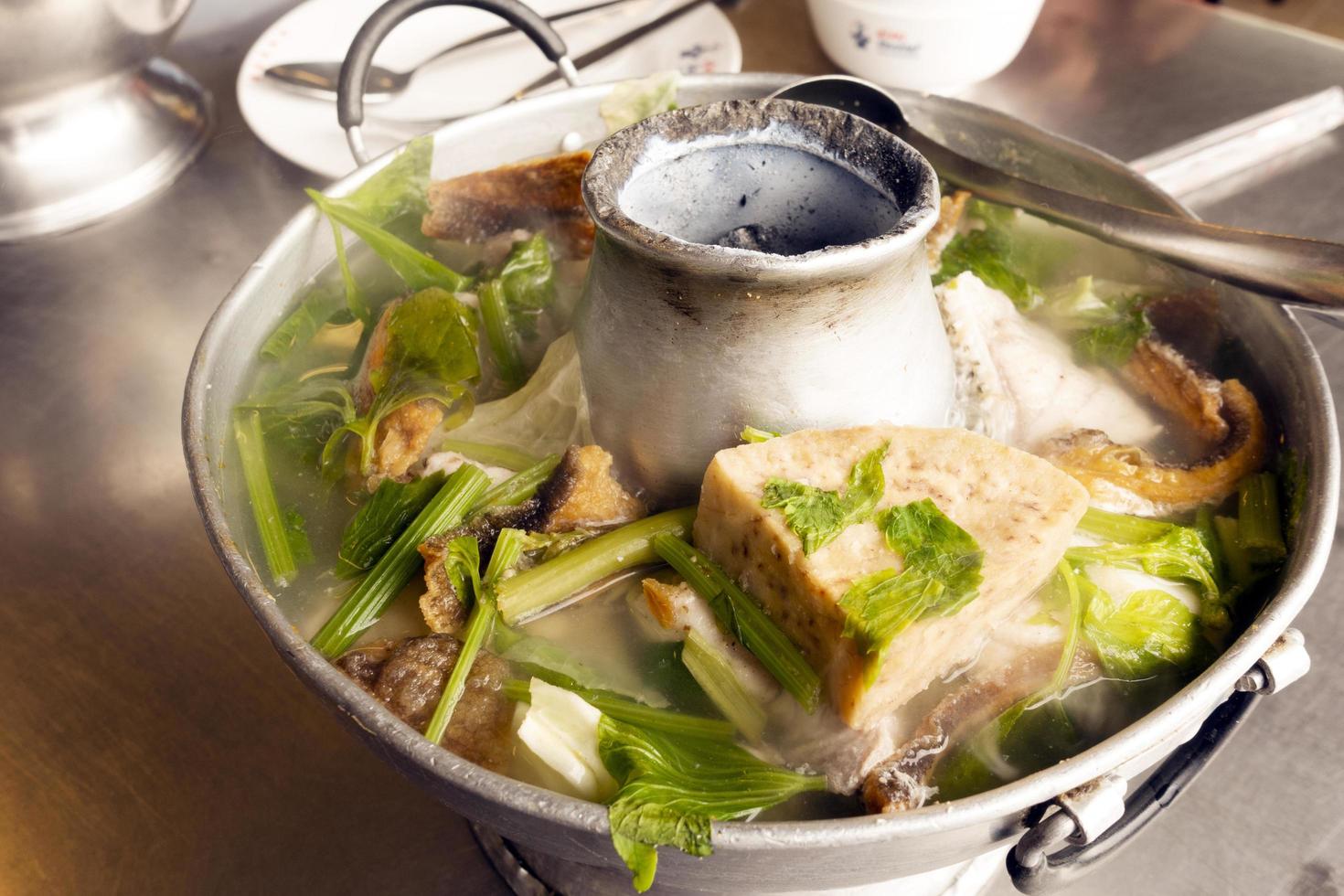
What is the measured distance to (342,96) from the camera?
5.78 ft

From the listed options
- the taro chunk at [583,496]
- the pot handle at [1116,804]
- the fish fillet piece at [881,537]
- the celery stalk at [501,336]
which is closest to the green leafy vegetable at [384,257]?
the celery stalk at [501,336]

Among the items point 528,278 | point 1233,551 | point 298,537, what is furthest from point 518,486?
point 1233,551

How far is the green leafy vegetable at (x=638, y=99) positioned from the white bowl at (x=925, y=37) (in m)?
1.01

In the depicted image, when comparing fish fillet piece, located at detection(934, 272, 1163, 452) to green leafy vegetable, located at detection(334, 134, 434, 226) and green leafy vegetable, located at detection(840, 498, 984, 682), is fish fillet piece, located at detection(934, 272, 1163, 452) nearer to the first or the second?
green leafy vegetable, located at detection(840, 498, 984, 682)

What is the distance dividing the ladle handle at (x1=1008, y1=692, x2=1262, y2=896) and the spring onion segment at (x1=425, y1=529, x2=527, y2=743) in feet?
2.31

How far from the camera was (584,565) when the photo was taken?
4.39 ft

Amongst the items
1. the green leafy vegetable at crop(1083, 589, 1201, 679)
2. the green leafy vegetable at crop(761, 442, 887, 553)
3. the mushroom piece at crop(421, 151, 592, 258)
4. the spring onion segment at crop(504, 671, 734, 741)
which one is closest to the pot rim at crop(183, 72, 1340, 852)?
the green leafy vegetable at crop(1083, 589, 1201, 679)

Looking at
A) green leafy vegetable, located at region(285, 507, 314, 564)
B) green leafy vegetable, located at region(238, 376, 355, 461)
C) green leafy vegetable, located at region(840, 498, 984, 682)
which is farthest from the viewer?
green leafy vegetable, located at region(238, 376, 355, 461)

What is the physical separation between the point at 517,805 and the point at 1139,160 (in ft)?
8.44

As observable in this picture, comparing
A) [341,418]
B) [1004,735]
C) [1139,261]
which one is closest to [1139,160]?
[1139,261]

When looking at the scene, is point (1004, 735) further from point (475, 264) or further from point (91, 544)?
point (91, 544)

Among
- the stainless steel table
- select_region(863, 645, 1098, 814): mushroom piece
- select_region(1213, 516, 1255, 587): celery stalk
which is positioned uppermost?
select_region(1213, 516, 1255, 587): celery stalk

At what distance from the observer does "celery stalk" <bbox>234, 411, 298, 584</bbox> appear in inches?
55.1

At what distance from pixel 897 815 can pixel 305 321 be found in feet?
4.16
